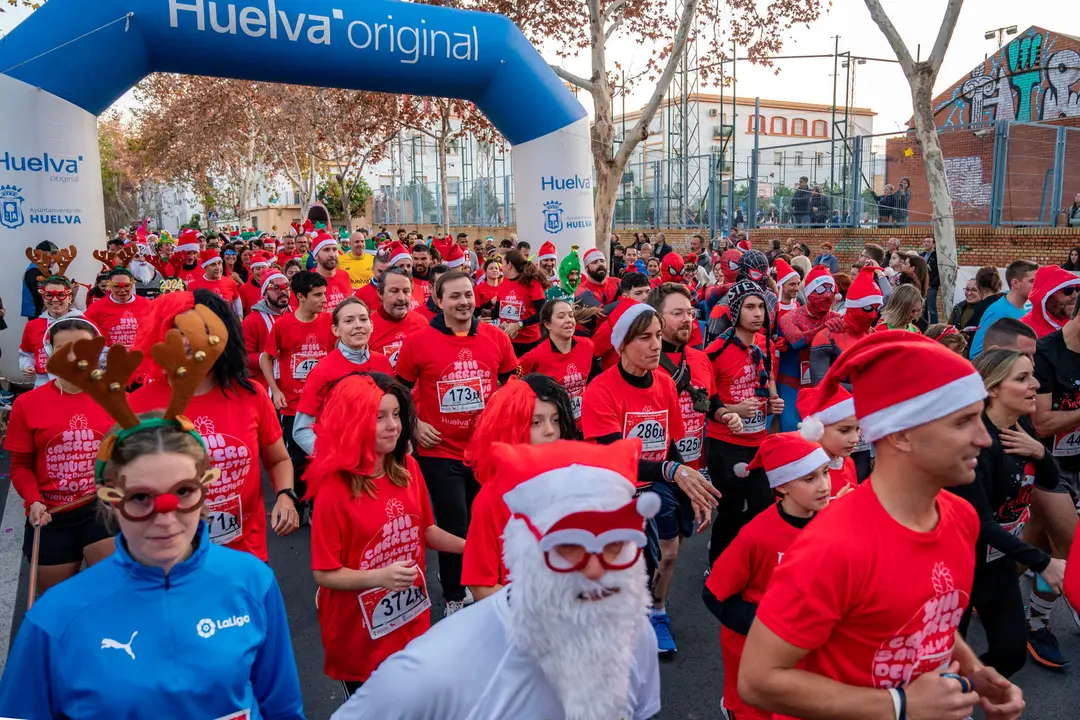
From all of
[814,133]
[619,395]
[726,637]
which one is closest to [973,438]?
[726,637]

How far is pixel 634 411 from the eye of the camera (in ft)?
13.6

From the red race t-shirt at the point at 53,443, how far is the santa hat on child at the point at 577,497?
9.29 ft

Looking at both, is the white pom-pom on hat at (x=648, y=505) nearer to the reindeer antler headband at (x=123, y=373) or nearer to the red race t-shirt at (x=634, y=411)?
the reindeer antler headband at (x=123, y=373)

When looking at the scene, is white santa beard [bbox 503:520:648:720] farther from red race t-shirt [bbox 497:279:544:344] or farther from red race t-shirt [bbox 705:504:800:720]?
red race t-shirt [bbox 497:279:544:344]

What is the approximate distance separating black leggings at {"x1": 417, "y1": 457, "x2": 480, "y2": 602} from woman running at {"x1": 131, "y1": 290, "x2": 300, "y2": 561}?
1.12 m

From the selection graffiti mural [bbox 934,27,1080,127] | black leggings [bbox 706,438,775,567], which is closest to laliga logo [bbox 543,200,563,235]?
black leggings [bbox 706,438,775,567]

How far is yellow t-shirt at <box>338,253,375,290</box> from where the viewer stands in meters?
10.2

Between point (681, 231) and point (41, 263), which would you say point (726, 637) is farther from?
point (681, 231)

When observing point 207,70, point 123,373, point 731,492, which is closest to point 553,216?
point 207,70

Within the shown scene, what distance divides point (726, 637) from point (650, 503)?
65.1 inches

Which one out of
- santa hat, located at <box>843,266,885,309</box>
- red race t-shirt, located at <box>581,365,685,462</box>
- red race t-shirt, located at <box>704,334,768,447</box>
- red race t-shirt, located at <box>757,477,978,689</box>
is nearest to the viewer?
red race t-shirt, located at <box>757,477,978,689</box>

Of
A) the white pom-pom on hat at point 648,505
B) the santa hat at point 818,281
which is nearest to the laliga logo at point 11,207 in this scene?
the santa hat at point 818,281

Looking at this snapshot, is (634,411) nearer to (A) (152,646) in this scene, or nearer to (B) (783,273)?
(A) (152,646)

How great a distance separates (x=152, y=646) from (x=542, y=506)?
1070 millimetres
